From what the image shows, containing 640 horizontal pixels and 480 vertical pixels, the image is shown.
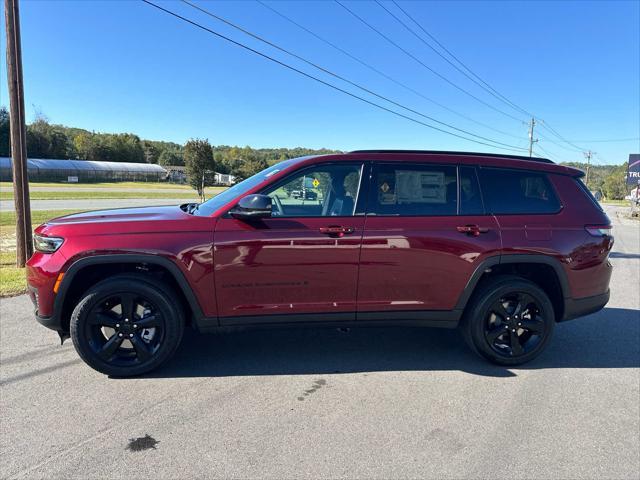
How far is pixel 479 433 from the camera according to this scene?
9.29ft

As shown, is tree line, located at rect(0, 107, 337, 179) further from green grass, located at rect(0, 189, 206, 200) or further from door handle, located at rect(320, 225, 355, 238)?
door handle, located at rect(320, 225, 355, 238)

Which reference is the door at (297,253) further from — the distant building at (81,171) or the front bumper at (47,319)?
the distant building at (81,171)

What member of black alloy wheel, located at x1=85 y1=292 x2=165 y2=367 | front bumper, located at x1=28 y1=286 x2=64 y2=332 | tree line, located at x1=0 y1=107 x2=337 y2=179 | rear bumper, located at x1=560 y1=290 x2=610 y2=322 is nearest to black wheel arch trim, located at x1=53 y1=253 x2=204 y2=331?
front bumper, located at x1=28 y1=286 x2=64 y2=332

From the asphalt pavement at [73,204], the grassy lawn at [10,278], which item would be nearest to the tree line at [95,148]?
the asphalt pavement at [73,204]

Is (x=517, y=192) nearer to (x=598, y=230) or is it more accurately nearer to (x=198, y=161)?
(x=598, y=230)

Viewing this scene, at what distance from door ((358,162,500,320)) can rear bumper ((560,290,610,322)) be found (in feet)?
3.06

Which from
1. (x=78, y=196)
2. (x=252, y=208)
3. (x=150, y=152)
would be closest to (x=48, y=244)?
(x=252, y=208)

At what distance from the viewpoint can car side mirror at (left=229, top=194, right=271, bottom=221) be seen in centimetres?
322

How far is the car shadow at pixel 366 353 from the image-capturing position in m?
3.72

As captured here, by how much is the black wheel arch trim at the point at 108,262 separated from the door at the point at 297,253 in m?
0.27

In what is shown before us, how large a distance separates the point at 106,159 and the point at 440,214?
115m

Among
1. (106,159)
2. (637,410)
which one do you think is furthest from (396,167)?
(106,159)

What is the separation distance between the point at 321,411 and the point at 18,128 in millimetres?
7181

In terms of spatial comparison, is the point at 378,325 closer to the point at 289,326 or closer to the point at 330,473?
the point at 289,326
